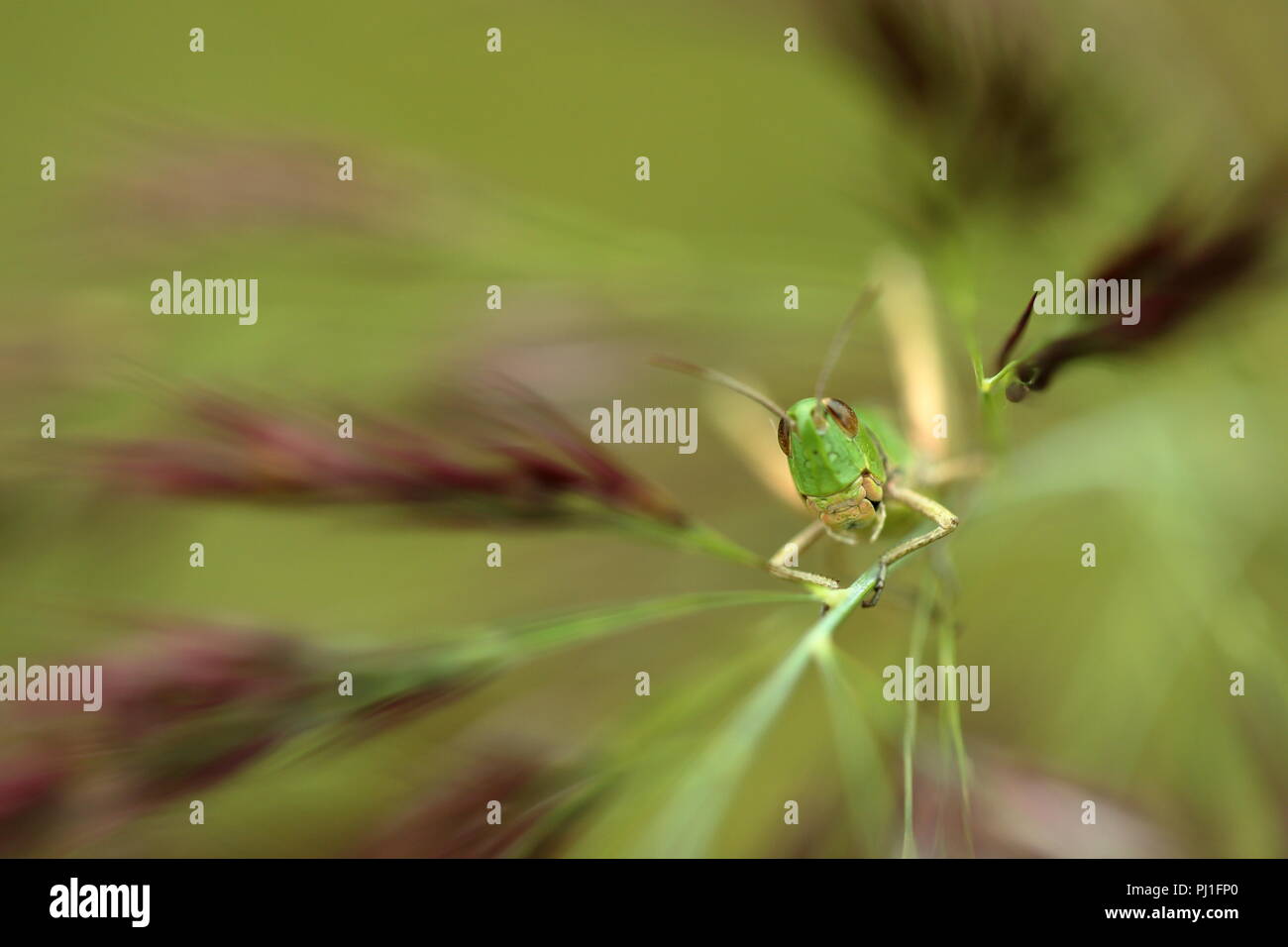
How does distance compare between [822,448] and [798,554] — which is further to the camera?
[798,554]

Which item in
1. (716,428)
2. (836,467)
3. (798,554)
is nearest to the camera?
(836,467)

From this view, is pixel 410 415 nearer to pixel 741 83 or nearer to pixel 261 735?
pixel 261 735

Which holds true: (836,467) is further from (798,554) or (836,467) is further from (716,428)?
(716,428)

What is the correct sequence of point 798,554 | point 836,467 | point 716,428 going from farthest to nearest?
point 716,428 → point 798,554 → point 836,467

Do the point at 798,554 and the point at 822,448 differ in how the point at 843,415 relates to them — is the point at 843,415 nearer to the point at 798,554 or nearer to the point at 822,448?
the point at 822,448

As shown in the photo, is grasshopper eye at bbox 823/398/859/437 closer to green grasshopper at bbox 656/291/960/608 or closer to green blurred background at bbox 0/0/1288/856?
green grasshopper at bbox 656/291/960/608

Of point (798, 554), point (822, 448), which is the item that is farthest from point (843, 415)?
point (798, 554)

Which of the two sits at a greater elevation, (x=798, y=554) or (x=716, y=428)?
(x=716, y=428)

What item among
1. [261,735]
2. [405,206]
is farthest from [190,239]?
[261,735]
